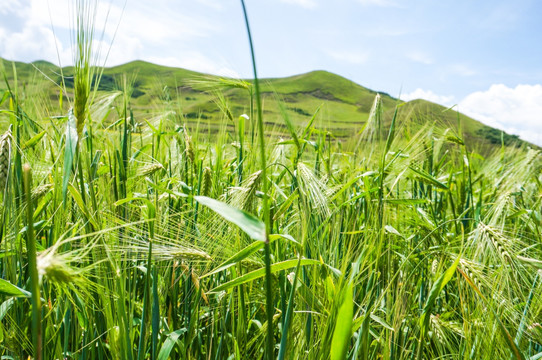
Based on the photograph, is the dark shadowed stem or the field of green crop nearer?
the dark shadowed stem

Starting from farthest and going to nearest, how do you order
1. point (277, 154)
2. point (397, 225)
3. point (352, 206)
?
point (277, 154) < point (397, 225) < point (352, 206)

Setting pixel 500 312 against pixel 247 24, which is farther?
pixel 500 312

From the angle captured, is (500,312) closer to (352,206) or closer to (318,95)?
(352,206)

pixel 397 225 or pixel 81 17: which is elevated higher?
pixel 81 17

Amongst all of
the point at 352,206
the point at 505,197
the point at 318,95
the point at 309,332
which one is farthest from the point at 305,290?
the point at 318,95

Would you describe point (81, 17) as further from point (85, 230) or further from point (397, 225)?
point (397, 225)

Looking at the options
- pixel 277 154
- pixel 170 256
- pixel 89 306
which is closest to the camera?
pixel 170 256

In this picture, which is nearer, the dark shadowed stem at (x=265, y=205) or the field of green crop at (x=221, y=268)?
the dark shadowed stem at (x=265, y=205)

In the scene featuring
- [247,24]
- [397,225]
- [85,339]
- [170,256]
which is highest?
[247,24]

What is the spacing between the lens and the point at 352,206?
1345 mm

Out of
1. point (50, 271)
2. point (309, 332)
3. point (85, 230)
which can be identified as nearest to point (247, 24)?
point (50, 271)

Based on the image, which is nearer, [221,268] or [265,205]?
[265,205]

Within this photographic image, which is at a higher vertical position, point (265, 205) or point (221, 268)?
point (265, 205)

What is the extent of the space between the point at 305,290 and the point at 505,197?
3.39 ft
